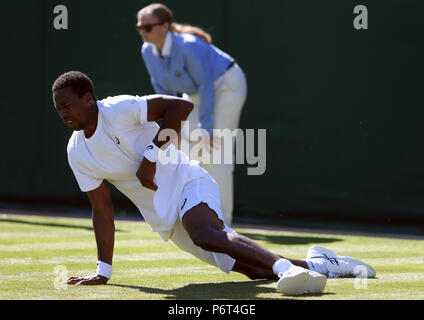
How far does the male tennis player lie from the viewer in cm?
622

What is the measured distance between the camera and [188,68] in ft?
31.2

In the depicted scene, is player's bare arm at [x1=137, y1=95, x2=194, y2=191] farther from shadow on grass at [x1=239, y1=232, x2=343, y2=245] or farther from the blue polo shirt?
shadow on grass at [x1=239, y1=232, x2=343, y2=245]

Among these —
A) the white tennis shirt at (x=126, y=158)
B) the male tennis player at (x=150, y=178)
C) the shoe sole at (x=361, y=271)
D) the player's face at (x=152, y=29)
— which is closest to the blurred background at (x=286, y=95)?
the player's face at (x=152, y=29)

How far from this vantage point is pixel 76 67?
41.6 feet

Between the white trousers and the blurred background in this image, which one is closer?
the white trousers

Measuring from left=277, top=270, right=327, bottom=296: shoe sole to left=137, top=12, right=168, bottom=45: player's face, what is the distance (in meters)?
4.02

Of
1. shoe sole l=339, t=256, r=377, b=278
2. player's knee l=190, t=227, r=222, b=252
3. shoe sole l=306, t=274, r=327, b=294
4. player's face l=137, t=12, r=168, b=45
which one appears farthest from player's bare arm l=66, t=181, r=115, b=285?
player's face l=137, t=12, r=168, b=45

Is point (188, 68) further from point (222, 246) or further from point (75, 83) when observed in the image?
point (222, 246)

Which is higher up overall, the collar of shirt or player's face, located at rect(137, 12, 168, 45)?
player's face, located at rect(137, 12, 168, 45)

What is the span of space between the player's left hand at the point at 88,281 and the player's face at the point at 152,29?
3418 mm

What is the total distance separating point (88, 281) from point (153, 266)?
4.21 ft

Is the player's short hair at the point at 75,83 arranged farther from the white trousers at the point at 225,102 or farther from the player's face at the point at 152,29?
the white trousers at the point at 225,102

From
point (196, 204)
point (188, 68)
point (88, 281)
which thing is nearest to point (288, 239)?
point (188, 68)
